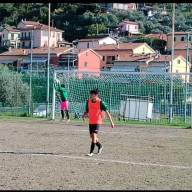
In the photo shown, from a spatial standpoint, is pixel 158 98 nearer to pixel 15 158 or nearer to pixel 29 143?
pixel 29 143

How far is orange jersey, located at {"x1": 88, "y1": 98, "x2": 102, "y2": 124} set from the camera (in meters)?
12.2

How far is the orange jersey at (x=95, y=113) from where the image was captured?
12172 mm

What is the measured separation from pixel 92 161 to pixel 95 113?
1.51 metres

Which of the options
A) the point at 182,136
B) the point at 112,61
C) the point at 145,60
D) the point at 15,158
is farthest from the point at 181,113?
the point at 112,61

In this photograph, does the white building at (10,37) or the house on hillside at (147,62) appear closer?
the house on hillside at (147,62)

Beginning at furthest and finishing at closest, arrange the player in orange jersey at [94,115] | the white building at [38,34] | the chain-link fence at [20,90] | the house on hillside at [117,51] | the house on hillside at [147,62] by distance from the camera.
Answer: the white building at [38,34] → the house on hillside at [117,51] → the house on hillside at [147,62] → the chain-link fence at [20,90] → the player in orange jersey at [94,115]

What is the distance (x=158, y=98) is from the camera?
28.0 meters

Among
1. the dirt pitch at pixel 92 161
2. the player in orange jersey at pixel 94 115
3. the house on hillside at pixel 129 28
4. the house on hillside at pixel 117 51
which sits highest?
the house on hillside at pixel 129 28

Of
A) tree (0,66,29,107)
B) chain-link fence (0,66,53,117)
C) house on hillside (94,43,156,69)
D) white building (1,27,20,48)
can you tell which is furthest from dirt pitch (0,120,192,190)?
white building (1,27,20,48)

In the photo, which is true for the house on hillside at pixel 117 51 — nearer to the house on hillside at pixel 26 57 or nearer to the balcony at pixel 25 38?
the house on hillside at pixel 26 57

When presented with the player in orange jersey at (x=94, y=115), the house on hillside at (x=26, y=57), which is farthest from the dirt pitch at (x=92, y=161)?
the house on hillside at (x=26, y=57)

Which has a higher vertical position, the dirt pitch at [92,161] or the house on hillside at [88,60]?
the house on hillside at [88,60]

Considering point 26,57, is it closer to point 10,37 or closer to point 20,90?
point 10,37

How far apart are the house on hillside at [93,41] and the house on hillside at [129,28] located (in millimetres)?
9849
